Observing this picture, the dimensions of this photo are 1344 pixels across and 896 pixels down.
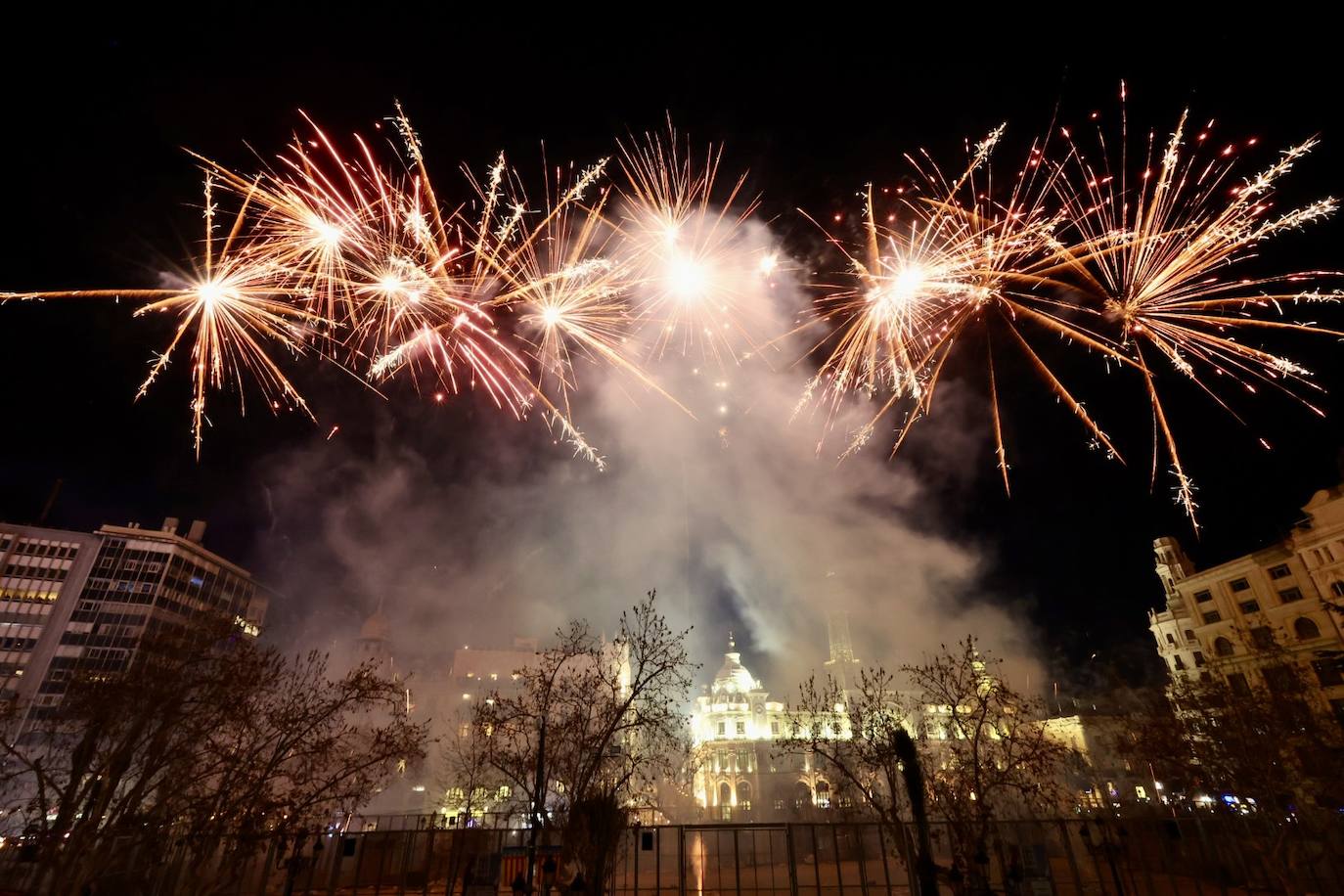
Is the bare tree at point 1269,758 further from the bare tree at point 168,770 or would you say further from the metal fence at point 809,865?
the bare tree at point 168,770

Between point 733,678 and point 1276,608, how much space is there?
82.2m

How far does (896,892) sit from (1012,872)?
15.6 m

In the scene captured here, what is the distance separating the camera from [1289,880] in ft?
76.2

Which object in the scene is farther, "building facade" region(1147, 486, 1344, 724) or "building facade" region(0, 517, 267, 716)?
"building facade" region(0, 517, 267, 716)

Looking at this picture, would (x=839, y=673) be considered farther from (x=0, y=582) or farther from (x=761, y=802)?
(x=0, y=582)

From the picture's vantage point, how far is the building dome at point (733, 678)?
114 meters

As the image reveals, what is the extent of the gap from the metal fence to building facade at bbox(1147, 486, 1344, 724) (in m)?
14.0

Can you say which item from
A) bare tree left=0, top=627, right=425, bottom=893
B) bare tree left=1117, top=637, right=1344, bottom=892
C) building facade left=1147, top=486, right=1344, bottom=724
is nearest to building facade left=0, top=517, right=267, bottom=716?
bare tree left=0, top=627, right=425, bottom=893

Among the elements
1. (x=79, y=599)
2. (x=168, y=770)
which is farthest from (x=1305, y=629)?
(x=79, y=599)

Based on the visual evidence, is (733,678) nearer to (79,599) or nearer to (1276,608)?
(1276,608)

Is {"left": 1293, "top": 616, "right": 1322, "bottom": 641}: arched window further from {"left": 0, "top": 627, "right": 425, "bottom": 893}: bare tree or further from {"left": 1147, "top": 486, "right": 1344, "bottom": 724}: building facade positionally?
{"left": 0, "top": 627, "right": 425, "bottom": 893}: bare tree

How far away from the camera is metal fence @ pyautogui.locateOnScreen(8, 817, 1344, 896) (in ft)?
69.5

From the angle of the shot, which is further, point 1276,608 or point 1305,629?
point 1276,608

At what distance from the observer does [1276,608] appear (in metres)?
50.8
